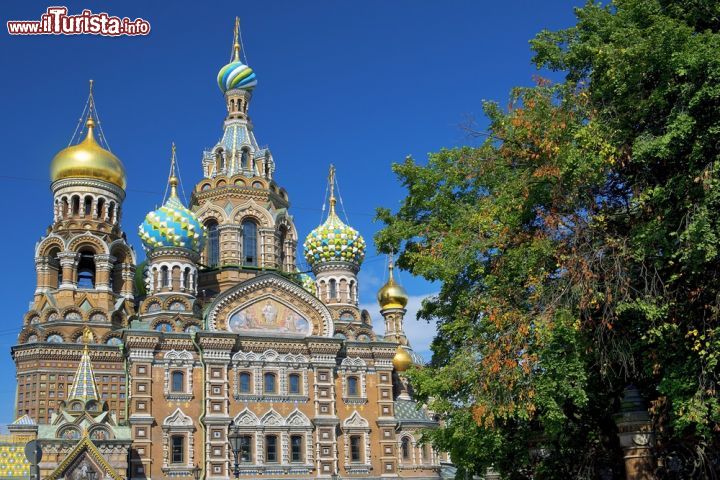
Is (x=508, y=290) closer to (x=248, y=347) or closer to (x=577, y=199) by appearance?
(x=577, y=199)

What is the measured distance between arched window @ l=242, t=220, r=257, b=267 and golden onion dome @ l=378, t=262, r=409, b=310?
8937 millimetres

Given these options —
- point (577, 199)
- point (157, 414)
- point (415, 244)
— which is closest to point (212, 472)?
point (157, 414)

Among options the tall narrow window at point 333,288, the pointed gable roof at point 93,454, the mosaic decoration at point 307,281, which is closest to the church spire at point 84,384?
Answer: the pointed gable roof at point 93,454

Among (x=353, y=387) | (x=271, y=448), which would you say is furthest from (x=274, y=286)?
(x=271, y=448)

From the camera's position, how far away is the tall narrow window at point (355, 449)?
101 ft

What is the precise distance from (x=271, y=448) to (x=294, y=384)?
2455mm

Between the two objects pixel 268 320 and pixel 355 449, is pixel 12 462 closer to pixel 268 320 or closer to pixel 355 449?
pixel 268 320

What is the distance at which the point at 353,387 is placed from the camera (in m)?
31.5

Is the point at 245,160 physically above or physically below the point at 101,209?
above

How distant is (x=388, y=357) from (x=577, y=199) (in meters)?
19.5

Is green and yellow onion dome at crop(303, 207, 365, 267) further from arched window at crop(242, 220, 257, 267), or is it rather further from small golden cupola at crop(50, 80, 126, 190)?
small golden cupola at crop(50, 80, 126, 190)

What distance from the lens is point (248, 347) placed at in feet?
98.5

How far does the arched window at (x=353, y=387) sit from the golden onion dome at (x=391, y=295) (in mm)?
10912

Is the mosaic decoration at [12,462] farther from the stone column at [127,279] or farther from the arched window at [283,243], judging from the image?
the arched window at [283,243]
